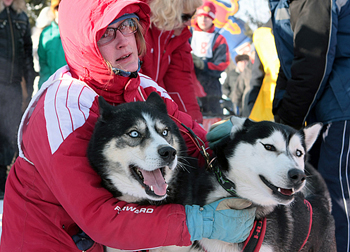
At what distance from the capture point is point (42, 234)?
57.1 inches

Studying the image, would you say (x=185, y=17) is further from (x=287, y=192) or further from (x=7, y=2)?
(x=7, y=2)

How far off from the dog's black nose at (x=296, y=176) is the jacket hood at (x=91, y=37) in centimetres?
93

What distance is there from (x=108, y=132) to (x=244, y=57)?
21.6ft

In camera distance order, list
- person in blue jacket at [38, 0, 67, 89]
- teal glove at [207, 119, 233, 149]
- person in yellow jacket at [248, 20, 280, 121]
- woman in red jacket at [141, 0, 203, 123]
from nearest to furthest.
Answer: teal glove at [207, 119, 233, 149] < woman in red jacket at [141, 0, 203, 123] < person in yellow jacket at [248, 20, 280, 121] < person in blue jacket at [38, 0, 67, 89]

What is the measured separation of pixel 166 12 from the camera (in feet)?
8.02

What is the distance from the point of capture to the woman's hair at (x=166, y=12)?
2.44 metres

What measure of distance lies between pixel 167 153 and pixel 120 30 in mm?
752

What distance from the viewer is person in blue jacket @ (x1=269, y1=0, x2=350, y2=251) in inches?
93.0

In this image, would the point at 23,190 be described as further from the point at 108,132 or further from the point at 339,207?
the point at 339,207

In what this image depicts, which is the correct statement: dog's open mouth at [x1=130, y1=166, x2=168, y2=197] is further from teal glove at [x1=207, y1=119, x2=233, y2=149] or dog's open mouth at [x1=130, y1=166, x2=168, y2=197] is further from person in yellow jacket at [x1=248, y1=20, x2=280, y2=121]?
person in yellow jacket at [x1=248, y1=20, x2=280, y2=121]

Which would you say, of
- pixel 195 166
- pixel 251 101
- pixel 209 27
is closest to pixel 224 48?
pixel 209 27

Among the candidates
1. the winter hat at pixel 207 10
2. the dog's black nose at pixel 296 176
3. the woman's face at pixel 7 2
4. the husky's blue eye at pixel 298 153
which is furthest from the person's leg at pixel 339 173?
the winter hat at pixel 207 10

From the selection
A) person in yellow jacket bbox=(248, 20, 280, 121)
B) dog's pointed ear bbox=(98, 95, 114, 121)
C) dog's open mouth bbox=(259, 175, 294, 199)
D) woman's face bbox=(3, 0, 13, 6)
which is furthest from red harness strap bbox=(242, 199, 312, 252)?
woman's face bbox=(3, 0, 13, 6)

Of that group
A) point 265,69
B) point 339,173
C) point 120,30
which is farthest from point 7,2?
point 339,173
